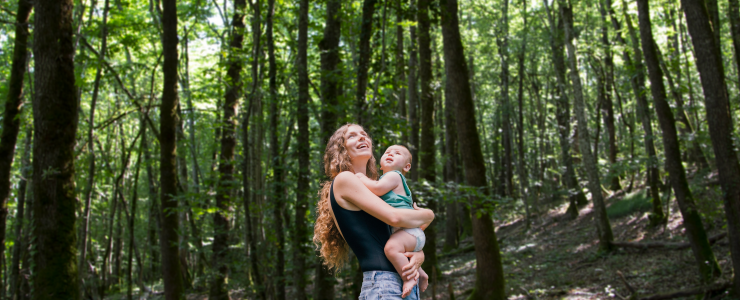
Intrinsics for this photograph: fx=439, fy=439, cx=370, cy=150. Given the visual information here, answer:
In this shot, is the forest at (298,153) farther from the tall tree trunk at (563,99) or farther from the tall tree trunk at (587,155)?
the tall tree trunk at (563,99)

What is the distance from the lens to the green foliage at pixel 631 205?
1561 centimetres

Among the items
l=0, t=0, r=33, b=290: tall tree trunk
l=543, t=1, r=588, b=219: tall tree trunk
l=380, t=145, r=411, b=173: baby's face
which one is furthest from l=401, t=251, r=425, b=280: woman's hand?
l=543, t=1, r=588, b=219: tall tree trunk

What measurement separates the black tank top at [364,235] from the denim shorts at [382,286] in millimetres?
32

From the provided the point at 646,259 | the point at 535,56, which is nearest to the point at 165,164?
the point at 646,259

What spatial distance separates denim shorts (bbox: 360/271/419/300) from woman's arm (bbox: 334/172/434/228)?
0.86 feet

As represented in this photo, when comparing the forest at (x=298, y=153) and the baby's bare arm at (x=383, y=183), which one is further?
the forest at (x=298, y=153)

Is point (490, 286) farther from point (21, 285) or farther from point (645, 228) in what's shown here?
point (21, 285)

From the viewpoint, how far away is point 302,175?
6812 millimetres

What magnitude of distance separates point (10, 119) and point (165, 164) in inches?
152

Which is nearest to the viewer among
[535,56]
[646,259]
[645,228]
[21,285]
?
[21,285]

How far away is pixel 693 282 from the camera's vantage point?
8531 mm

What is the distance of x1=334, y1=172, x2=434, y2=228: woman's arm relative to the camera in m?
2.01

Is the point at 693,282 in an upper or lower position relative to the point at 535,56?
lower

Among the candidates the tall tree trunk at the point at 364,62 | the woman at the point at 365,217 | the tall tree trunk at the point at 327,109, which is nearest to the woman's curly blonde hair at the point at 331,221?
the woman at the point at 365,217
